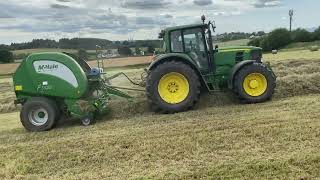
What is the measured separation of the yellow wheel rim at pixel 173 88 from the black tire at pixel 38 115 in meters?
2.56

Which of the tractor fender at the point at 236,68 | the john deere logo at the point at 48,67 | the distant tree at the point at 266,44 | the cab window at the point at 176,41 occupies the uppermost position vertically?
the cab window at the point at 176,41

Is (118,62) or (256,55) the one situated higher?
(256,55)

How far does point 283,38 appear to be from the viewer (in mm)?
63750

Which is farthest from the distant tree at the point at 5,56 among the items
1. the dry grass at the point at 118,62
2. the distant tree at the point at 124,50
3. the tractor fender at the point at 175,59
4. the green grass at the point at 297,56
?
the tractor fender at the point at 175,59

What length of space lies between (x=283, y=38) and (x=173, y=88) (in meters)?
55.4

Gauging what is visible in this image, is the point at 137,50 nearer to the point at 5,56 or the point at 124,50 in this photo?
the point at 124,50

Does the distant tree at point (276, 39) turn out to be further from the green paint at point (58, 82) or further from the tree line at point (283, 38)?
the green paint at point (58, 82)

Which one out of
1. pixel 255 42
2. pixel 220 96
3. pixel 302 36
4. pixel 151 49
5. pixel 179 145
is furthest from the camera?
pixel 302 36

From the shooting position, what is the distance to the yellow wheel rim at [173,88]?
11.1 m

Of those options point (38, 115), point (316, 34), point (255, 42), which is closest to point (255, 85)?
point (38, 115)

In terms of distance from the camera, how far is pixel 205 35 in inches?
458

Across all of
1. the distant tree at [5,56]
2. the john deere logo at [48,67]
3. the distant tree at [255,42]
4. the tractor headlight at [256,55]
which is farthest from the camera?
the distant tree at [255,42]

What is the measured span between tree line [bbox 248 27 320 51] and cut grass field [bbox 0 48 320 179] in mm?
49282

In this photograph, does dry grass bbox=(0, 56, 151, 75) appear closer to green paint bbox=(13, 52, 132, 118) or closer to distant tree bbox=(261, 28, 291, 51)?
green paint bbox=(13, 52, 132, 118)
